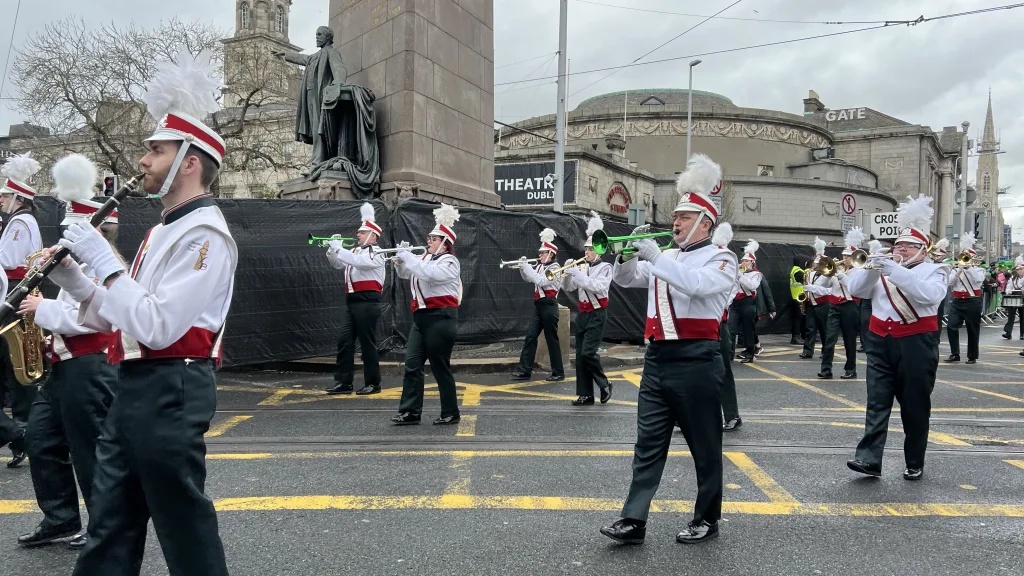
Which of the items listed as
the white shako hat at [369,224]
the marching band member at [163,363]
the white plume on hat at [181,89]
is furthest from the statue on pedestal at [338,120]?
the marching band member at [163,363]

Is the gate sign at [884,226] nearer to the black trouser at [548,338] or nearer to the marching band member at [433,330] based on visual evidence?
the black trouser at [548,338]

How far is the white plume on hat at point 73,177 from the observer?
3283 mm

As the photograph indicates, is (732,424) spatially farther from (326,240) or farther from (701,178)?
(326,240)

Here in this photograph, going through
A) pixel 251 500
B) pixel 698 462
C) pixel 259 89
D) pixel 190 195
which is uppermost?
pixel 259 89

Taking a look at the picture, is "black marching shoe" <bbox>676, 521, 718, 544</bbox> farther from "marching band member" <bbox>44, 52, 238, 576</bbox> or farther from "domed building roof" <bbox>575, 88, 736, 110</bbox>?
"domed building roof" <bbox>575, 88, 736, 110</bbox>

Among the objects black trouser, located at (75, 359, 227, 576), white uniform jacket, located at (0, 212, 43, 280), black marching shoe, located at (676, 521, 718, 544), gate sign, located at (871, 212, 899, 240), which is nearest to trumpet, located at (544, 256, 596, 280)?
black marching shoe, located at (676, 521, 718, 544)

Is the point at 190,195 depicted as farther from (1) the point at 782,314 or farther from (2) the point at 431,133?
(1) the point at 782,314

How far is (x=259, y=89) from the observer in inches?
949

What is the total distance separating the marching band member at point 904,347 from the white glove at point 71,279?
5.17m

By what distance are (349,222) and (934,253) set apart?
7935 mm

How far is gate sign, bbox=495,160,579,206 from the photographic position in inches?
1249

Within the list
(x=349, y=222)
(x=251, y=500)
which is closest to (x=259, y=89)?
→ (x=349, y=222)

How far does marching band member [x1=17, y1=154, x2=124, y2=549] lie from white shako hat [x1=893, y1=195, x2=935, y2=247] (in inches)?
228

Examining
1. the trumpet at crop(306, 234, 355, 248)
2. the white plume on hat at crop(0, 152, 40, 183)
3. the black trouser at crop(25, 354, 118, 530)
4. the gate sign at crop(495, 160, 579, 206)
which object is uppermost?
the gate sign at crop(495, 160, 579, 206)
